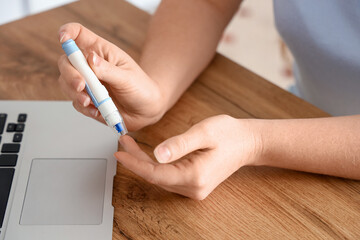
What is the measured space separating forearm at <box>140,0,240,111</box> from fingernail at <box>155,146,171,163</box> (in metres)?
0.20

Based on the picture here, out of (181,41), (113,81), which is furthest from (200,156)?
(181,41)

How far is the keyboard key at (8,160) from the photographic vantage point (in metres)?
0.61

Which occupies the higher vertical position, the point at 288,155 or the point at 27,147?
the point at 288,155

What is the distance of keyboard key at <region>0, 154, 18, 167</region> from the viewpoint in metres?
0.61

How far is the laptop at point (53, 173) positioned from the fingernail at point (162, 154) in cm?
13

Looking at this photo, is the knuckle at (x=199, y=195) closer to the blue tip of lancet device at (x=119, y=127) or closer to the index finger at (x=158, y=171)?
the index finger at (x=158, y=171)

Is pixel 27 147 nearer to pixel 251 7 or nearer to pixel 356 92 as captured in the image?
pixel 356 92

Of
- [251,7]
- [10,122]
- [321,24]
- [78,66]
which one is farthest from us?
[251,7]

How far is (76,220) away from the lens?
556mm

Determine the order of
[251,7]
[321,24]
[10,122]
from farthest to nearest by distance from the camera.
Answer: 1. [251,7]
2. [321,24]
3. [10,122]

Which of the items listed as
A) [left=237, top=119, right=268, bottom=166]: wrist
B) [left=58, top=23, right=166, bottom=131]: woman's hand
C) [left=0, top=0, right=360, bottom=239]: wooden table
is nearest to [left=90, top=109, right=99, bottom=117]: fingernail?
[left=58, top=23, right=166, bottom=131]: woman's hand

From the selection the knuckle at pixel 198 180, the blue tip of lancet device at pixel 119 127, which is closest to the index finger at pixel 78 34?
the blue tip of lancet device at pixel 119 127

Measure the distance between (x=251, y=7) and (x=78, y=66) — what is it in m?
2.06

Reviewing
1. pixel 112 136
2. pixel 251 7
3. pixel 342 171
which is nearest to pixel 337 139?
pixel 342 171
